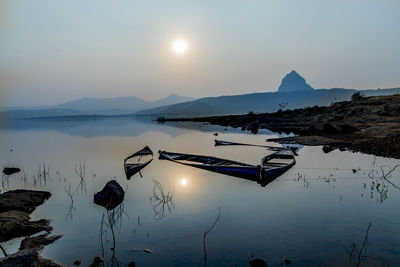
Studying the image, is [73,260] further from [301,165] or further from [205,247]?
[301,165]

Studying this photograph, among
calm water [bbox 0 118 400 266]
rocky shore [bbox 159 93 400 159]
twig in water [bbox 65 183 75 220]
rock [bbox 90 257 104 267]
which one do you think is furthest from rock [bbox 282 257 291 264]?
rocky shore [bbox 159 93 400 159]

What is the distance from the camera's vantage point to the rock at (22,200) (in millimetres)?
13898

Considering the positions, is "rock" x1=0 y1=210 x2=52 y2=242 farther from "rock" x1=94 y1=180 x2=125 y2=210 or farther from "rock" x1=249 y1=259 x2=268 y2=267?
"rock" x1=249 y1=259 x2=268 y2=267

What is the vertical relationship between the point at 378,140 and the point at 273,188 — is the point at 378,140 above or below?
above

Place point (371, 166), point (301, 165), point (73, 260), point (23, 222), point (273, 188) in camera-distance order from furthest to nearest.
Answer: point (301, 165) < point (371, 166) < point (273, 188) < point (23, 222) < point (73, 260)

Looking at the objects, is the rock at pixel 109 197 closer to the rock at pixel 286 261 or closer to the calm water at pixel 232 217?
the calm water at pixel 232 217

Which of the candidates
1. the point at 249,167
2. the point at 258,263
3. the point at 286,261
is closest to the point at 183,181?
the point at 249,167

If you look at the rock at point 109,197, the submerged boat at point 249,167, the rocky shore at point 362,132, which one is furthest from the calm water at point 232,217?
the rocky shore at point 362,132

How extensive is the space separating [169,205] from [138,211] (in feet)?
5.79

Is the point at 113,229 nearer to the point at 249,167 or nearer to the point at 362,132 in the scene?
the point at 249,167

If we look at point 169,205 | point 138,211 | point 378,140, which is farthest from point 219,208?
point 378,140

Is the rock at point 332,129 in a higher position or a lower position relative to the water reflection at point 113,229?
higher

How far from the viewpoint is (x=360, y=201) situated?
14656 mm

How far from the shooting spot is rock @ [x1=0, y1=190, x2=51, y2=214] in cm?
1390
